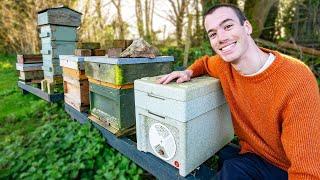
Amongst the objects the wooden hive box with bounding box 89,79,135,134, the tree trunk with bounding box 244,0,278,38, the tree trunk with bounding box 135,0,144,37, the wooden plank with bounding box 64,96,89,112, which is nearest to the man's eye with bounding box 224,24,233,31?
the wooden hive box with bounding box 89,79,135,134

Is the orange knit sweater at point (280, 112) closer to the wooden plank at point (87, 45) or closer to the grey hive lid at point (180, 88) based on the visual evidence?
the grey hive lid at point (180, 88)

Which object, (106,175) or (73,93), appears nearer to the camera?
(106,175)

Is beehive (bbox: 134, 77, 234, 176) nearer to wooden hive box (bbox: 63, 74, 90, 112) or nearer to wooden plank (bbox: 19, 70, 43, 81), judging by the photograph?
wooden hive box (bbox: 63, 74, 90, 112)

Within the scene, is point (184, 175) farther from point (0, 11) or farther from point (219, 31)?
point (0, 11)

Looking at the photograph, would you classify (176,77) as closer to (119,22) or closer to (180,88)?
(180,88)

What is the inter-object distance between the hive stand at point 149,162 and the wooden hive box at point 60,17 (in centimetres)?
194

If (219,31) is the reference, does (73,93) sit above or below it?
below

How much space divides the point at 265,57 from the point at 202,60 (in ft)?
2.42

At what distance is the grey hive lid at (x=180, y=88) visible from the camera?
1852 millimetres

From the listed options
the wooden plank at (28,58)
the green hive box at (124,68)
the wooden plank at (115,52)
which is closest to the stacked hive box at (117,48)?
the wooden plank at (115,52)

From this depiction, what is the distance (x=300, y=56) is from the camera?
273 inches

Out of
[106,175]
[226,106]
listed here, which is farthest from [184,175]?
[106,175]

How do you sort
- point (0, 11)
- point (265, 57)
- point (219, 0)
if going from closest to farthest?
point (265, 57)
point (219, 0)
point (0, 11)

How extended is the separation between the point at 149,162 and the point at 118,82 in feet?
Result: 2.54
